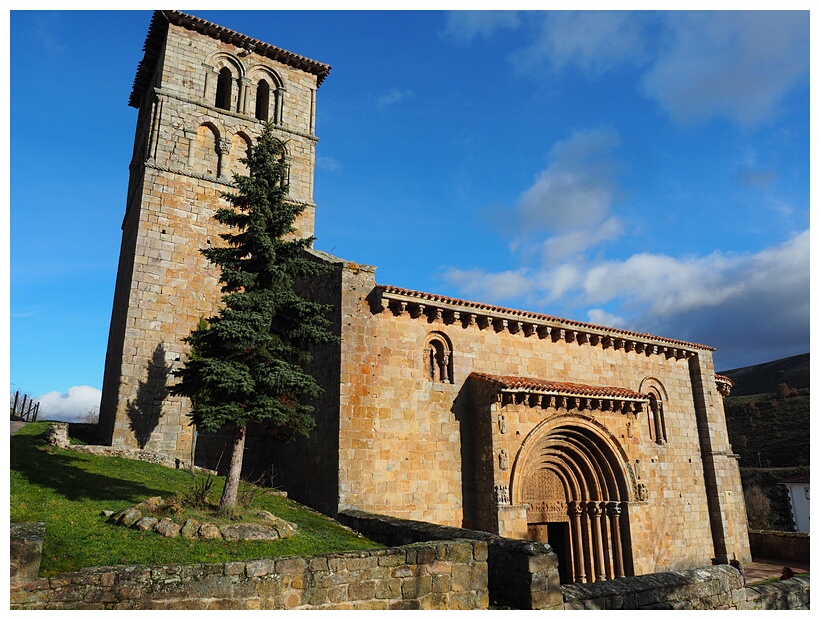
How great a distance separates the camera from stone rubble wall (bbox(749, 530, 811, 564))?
2139 centimetres

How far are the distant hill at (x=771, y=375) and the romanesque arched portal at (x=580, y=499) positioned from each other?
64.3 m

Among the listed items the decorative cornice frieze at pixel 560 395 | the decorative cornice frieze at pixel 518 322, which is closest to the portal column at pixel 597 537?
the decorative cornice frieze at pixel 560 395

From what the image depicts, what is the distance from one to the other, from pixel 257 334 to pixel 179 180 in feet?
42.7

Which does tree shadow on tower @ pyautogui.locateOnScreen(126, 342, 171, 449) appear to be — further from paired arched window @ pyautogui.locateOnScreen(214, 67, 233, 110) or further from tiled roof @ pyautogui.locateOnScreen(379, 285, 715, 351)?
paired arched window @ pyautogui.locateOnScreen(214, 67, 233, 110)

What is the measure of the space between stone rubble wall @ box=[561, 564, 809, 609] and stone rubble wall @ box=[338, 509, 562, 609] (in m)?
0.51

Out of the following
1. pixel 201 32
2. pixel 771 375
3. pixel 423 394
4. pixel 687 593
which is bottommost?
pixel 687 593

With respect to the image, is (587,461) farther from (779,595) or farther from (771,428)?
(771,428)

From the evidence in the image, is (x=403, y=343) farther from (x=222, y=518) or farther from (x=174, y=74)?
(x=174, y=74)

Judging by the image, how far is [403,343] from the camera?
1548 centimetres

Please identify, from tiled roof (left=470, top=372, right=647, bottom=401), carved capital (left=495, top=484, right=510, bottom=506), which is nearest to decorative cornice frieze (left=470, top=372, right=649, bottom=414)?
tiled roof (left=470, top=372, right=647, bottom=401)

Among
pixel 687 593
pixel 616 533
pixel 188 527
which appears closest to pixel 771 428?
pixel 616 533

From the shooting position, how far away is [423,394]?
1531 cm

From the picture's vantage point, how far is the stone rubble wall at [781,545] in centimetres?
2139
